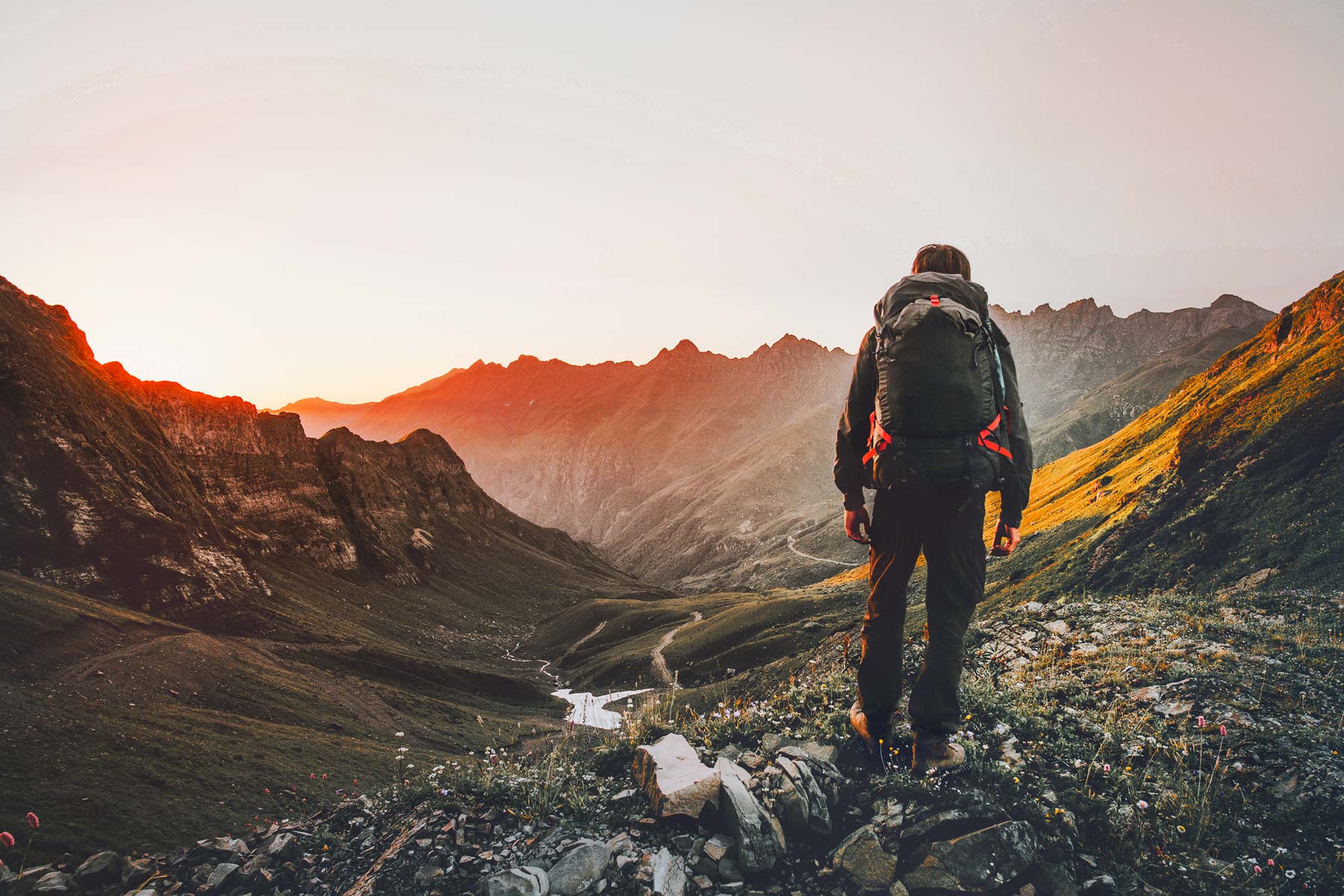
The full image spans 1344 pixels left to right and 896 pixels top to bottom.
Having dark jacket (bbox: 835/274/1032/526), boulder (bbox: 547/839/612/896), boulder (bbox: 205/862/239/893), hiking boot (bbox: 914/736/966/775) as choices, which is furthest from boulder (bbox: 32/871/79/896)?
dark jacket (bbox: 835/274/1032/526)

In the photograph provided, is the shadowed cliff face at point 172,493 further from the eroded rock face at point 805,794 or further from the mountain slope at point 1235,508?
the mountain slope at point 1235,508

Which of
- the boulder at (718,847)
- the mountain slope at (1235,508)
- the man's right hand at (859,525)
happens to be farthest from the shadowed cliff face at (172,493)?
the mountain slope at (1235,508)

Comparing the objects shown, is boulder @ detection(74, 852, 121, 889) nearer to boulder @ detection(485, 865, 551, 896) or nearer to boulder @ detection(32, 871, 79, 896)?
boulder @ detection(32, 871, 79, 896)

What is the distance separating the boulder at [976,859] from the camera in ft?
17.7

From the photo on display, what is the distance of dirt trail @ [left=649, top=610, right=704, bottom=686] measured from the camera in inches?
3120

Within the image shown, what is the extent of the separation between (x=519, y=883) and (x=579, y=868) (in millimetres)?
550

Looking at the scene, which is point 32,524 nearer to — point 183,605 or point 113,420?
point 183,605

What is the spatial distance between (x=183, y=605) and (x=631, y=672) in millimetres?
52191

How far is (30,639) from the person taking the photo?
34.3 m

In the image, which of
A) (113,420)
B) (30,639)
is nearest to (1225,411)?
(30,639)

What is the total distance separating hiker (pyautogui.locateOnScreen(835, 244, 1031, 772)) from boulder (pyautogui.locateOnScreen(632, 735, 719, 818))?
6.47 feet

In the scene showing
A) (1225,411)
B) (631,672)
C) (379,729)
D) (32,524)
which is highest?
(32,524)

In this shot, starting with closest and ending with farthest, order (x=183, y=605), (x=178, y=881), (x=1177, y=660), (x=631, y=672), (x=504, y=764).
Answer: (x=178, y=881), (x=504, y=764), (x=1177, y=660), (x=183, y=605), (x=631, y=672)

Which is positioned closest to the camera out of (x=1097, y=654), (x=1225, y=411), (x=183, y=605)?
(x=1097, y=654)
